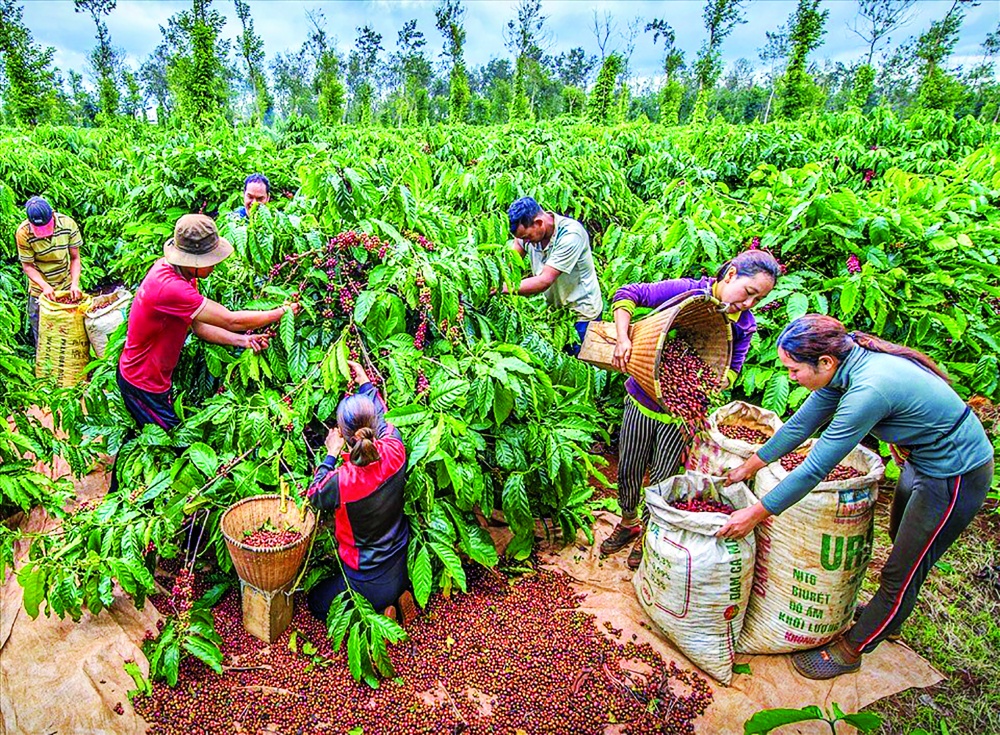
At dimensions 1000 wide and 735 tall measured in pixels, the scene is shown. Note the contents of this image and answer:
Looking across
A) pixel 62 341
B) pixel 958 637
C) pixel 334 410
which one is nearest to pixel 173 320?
pixel 334 410

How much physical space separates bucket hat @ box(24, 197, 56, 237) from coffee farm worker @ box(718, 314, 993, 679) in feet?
14.8

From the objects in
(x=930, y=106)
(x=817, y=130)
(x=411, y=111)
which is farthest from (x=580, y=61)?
(x=817, y=130)

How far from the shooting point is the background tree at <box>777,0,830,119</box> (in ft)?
49.3

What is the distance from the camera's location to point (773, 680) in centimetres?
217

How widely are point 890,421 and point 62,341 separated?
436 cm

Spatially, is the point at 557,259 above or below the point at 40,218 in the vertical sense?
below

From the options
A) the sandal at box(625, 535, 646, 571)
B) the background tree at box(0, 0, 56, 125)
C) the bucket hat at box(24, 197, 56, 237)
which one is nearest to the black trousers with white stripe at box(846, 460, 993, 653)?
the sandal at box(625, 535, 646, 571)

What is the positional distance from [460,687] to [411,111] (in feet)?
92.4

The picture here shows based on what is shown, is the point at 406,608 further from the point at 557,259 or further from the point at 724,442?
the point at 557,259

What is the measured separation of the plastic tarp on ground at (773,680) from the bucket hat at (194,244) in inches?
80.5

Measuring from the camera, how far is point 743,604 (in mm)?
2168

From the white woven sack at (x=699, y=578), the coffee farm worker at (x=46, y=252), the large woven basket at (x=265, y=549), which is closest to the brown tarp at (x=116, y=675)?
the white woven sack at (x=699, y=578)

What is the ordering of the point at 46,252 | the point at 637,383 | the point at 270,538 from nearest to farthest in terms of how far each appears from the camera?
1. the point at 270,538
2. the point at 637,383
3. the point at 46,252

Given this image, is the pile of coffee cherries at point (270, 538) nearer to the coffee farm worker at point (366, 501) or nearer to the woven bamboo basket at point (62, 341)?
the coffee farm worker at point (366, 501)
